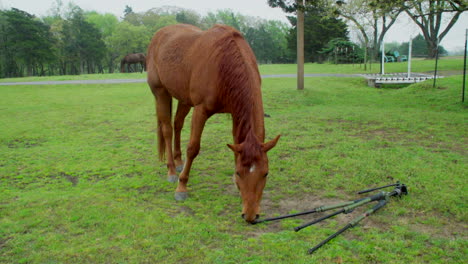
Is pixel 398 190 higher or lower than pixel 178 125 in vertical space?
lower

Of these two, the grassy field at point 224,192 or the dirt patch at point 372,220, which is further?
the dirt patch at point 372,220

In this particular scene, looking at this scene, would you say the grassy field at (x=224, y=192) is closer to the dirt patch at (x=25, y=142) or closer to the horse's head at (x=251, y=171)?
the dirt patch at (x=25, y=142)

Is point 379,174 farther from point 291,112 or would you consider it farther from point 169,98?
point 291,112

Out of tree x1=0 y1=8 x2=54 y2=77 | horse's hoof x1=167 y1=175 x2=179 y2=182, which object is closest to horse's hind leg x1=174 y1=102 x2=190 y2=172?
horse's hoof x1=167 y1=175 x2=179 y2=182

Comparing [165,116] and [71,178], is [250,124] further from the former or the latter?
[71,178]

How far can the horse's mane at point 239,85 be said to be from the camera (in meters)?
3.22

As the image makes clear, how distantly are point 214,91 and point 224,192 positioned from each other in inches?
56.9

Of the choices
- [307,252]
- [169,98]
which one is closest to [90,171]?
[169,98]

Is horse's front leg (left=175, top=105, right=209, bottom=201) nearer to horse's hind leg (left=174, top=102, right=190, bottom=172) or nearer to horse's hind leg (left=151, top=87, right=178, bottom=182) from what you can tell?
horse's hind leg (left=151, top=87, right=178, bottom=182)

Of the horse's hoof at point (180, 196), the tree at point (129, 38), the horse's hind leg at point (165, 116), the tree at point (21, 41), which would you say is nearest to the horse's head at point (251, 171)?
the horse's hoof at point (180, 196)

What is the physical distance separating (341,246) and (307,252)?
13.5 inches

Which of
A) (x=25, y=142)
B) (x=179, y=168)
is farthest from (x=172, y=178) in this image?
(x=25, y=142)

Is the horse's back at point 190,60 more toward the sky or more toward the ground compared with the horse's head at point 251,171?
more toward the sky

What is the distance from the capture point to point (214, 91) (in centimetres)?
390
